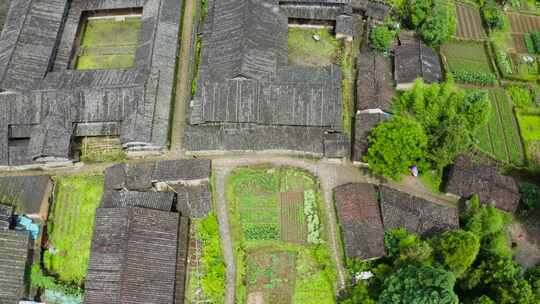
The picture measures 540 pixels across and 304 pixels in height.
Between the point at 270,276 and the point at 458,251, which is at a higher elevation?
the point at 458,251

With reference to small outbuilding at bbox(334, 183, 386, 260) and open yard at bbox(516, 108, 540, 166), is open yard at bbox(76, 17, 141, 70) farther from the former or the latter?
open yard at bbox(516, 108, 540, 166)

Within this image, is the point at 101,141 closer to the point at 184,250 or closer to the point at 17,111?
the point at 17,111

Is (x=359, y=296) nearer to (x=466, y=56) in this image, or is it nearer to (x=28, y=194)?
(x=28, y=194)

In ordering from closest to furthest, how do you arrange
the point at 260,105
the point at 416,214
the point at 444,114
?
1. the point at 416,214
2. the point at 444,114
3. the point at 260,105

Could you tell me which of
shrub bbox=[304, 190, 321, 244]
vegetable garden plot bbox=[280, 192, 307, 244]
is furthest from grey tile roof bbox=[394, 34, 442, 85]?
vegetable garden plot bbox=[280, 192, 307, 244]

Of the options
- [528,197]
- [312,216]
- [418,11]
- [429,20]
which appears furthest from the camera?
[418,11]

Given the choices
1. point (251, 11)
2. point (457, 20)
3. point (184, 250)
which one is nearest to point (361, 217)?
point (184, 250)

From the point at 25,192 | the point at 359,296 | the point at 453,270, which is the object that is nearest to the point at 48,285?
the point at 25,192
